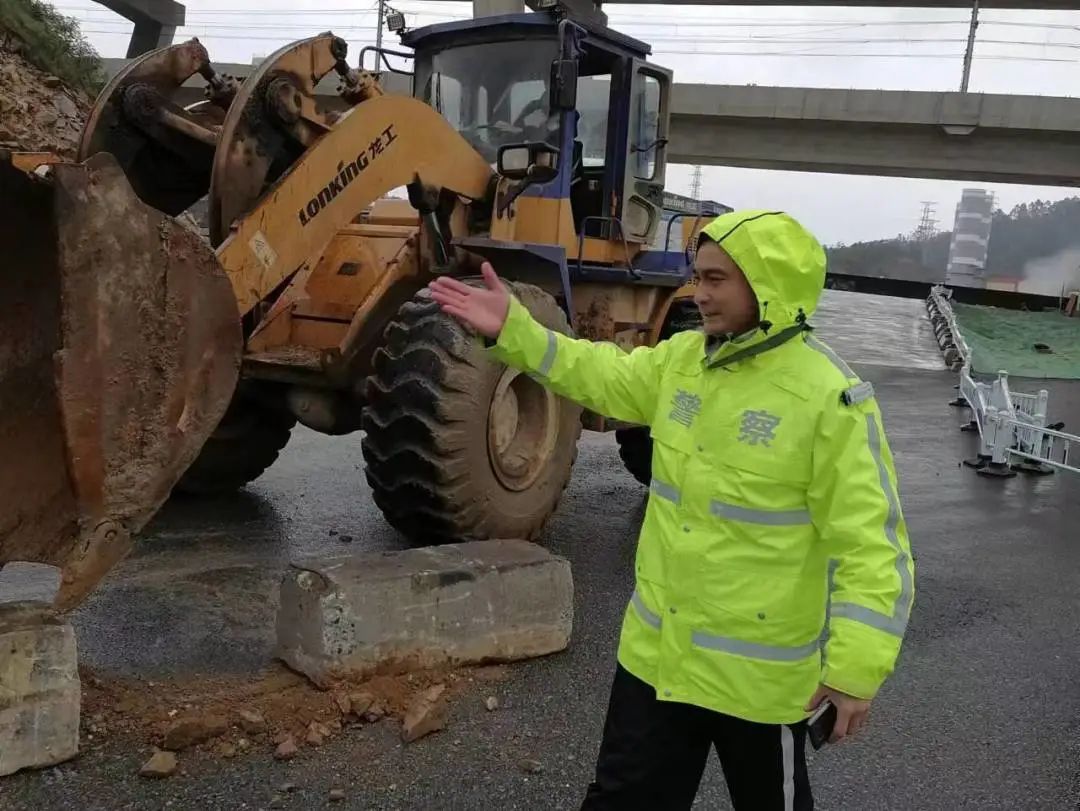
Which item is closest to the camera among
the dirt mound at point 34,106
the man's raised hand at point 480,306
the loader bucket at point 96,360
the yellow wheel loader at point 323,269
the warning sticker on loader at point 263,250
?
the man's raised hand at point 480,306

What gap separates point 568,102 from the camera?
6.07 meters

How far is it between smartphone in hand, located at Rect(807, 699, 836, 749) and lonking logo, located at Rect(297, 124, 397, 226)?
3.63 m

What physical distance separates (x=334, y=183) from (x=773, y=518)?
3459mm

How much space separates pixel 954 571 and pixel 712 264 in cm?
491

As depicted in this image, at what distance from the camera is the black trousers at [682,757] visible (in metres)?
2.41

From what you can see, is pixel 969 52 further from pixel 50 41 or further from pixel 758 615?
pixel 758 615

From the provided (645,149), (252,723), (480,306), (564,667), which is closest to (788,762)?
(480,306)

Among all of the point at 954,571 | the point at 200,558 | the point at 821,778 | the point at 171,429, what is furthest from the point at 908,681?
the point at 200,558

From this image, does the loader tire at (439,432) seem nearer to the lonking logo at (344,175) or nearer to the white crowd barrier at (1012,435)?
the lonking logo at (344,175)

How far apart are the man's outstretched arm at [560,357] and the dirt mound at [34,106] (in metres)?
13.5

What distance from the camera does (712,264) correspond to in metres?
2.47

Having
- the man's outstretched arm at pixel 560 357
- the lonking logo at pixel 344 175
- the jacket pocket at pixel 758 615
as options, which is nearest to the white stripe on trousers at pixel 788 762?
the jacket pocket at pixel 758 615

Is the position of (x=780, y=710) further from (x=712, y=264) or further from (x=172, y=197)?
(x=172, y=197)

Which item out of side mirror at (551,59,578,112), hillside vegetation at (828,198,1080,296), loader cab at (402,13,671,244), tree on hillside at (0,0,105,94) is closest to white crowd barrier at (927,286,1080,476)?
loader cab at (402,13,671,244)
